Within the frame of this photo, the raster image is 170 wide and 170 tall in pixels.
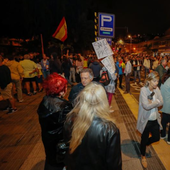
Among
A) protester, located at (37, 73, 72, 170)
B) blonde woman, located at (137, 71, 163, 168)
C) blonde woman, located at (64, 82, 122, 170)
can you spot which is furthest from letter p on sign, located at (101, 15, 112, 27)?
blonde woman, located at (64, 82, 122, 170)

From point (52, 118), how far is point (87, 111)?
0.59m

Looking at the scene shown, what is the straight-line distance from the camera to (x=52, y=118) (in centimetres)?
165

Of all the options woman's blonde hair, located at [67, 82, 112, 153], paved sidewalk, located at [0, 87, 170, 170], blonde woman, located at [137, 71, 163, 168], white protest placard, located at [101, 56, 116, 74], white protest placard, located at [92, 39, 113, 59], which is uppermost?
white protest placard, located at [92, 39, 113, 59]

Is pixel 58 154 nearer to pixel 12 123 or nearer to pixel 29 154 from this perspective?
pixel 29 154

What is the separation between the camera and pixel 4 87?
5.05m

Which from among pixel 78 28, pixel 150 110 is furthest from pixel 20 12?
pixel 150 110

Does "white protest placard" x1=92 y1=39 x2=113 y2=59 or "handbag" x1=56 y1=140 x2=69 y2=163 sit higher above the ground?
"white protest placard" x1=92 y1=39 x2=113 y2=59

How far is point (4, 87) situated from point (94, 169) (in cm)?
486

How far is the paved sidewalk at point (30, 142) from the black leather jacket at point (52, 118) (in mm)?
1510

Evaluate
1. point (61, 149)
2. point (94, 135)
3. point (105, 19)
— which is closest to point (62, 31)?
point (105, 19)

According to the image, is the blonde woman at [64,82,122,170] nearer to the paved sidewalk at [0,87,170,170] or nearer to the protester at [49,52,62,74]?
the paved sidewalk at [0,87,170,170]

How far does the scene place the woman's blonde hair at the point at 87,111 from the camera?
125 centimetres

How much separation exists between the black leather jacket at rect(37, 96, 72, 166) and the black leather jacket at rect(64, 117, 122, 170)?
1.48ft

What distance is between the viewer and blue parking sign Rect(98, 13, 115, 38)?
7.47 meters
